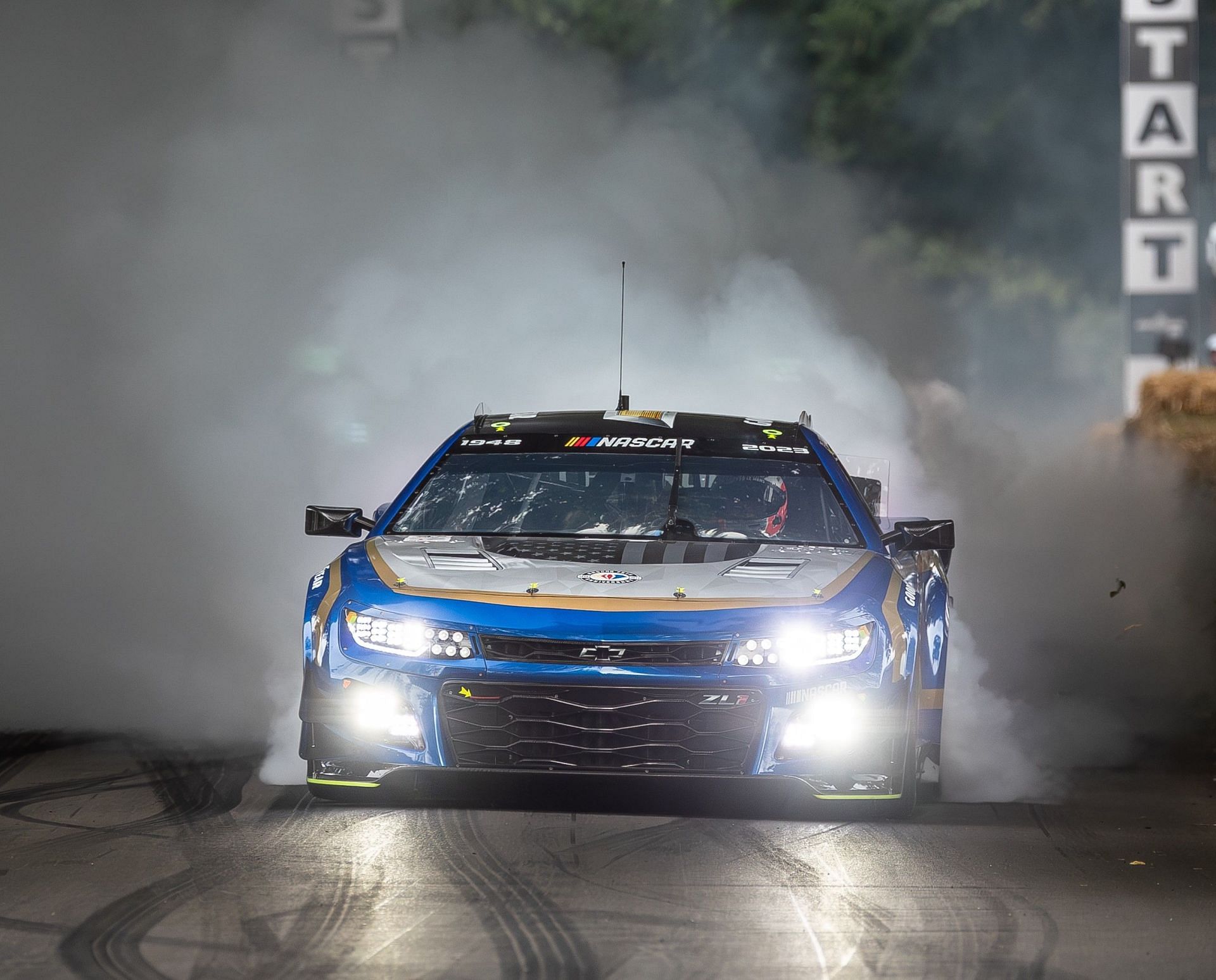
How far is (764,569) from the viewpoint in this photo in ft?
19.9

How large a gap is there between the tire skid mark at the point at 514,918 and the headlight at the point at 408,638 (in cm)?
53

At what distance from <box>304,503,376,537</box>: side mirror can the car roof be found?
68 cm

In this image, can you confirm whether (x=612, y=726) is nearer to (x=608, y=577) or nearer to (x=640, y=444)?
(x=608, y=577)

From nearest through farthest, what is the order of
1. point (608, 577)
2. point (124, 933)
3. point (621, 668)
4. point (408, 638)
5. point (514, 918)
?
1. point (124, 933)
2. point (514, 918)
3. point (621, 668)
4. point (408, 638)
5. point (608, 577)

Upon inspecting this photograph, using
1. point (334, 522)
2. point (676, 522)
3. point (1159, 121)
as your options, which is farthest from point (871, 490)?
point (1159, 121)

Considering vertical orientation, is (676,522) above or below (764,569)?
above

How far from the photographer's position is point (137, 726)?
8055 millimetres

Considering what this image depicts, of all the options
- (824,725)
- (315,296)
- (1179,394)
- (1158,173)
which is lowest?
(824,725)

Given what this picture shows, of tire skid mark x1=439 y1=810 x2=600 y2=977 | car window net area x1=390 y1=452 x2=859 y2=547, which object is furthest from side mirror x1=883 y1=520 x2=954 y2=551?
tire skid mark x1=439 y1=810 x2=600 y2=977

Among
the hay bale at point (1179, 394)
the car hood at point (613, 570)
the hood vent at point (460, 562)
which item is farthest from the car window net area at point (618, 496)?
the hay bale at point (1179, 394)

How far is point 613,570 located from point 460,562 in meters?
0.48

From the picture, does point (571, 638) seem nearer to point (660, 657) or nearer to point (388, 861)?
point (660, 657)

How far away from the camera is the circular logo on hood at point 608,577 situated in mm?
5867

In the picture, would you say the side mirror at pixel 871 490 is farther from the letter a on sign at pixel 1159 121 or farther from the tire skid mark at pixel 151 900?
the letter a on sign at pixel 1159 121
